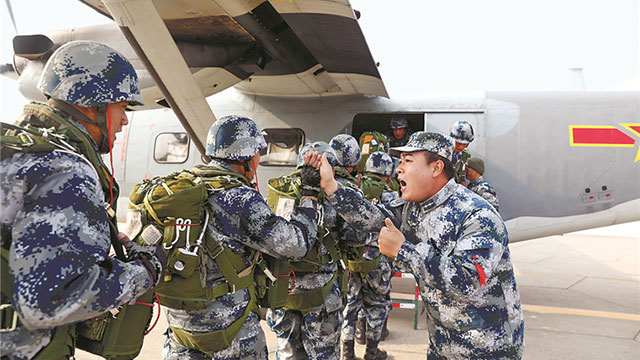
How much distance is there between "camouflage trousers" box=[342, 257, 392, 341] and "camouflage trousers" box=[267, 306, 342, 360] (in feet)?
3.52

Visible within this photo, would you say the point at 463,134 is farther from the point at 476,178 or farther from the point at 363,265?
the point at 363,265

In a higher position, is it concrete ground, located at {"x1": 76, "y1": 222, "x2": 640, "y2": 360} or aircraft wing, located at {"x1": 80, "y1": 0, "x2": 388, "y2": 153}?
aircraft wing, located at {"x1": 80, "y1": 0, "x2": 388, "y2": 153}

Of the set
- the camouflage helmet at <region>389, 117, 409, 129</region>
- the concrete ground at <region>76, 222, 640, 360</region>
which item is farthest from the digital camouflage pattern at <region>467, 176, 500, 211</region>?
the camouflage helmet at <region>389, 117, 409, 129</region>

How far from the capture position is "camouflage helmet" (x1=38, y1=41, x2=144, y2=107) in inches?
71.7

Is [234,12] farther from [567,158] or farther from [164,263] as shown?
[567,158]

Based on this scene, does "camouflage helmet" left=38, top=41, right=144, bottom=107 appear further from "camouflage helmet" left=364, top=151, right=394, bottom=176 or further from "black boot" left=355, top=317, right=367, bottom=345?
"black boot" left=355, top=317, right=367, bottom=345

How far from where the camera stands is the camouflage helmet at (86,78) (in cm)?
182

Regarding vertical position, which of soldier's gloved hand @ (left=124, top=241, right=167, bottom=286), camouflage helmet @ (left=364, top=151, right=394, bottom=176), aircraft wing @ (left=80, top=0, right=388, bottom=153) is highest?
aircraft wing @ (left=80, top=0, right=388, bottom=153)

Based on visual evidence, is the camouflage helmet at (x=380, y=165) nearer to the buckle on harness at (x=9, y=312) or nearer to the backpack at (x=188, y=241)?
the backpack at (x=188, y=241)

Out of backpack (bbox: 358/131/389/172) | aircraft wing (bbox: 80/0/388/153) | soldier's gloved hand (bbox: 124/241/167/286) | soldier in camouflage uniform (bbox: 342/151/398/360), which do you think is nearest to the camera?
soldier's gloved hand (bbox: 124/241/167/286)

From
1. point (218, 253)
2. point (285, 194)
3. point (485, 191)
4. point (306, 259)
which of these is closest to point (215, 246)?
point (218, 253)

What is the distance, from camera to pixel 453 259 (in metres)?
2.11

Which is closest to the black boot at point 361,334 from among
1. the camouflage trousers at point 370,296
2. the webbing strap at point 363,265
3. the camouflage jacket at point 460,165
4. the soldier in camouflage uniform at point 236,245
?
the camouflage trousers at point 370,296

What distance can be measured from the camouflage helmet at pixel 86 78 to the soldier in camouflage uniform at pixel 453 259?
1493 millimetres
